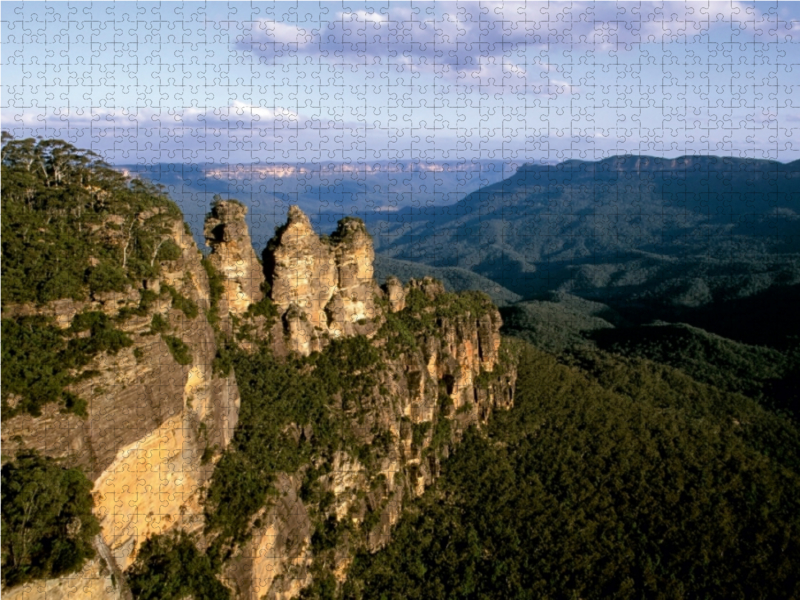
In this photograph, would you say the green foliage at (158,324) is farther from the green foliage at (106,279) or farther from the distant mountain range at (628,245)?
the distant mountain range at (628,245)

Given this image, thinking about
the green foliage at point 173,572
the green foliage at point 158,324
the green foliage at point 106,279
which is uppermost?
the green foliage at point 106,279

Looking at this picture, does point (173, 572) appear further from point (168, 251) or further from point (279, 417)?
point (168, 251)

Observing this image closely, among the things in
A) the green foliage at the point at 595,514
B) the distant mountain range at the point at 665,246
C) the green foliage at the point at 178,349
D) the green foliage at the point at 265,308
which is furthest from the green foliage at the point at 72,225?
the distant mountain range at the point at 665,246

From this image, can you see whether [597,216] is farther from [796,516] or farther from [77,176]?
[77,176]

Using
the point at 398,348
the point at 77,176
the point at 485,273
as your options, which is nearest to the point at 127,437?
the point at 77,176

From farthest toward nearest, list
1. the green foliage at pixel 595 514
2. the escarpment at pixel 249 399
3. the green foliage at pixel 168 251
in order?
the green foliage at pixel 595 514
the green foliage at pixel 168 251
the escarpment at pixel 249 399

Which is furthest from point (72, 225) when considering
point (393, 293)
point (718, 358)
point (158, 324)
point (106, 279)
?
point (718, 358)
